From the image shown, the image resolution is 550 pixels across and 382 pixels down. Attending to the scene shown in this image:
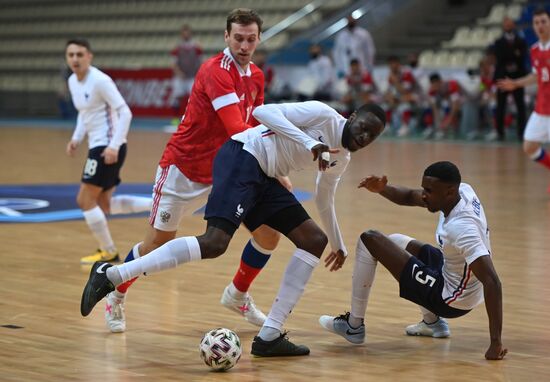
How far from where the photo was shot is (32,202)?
10758mm

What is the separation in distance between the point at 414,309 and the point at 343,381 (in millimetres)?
1608

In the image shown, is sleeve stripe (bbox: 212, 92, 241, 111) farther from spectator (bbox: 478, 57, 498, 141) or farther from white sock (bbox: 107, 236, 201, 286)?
spectator (bbox: 478, 57, 498, 141)

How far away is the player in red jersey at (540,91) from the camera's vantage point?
1118 cm

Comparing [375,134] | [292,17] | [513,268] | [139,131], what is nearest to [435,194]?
[375,134]

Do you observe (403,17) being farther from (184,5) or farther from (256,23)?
(256,23)

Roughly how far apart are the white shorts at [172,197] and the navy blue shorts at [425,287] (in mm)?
1269

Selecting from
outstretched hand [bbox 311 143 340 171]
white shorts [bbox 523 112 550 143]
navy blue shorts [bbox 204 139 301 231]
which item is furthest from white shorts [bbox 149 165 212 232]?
white shorts [bbox 523 112 550 143]

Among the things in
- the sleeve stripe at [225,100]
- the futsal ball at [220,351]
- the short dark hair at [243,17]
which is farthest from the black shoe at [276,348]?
the short dark hair at [243,17]

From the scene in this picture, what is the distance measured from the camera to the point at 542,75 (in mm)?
11492

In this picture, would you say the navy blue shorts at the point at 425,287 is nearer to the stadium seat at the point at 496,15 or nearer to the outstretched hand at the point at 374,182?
the outstretched hand at the point at 374,182

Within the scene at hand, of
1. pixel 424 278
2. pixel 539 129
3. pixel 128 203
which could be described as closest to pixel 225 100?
pixel 424 278

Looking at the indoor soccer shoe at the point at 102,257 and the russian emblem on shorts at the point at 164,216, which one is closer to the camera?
the russian emblem on shorts at the point at 164,216

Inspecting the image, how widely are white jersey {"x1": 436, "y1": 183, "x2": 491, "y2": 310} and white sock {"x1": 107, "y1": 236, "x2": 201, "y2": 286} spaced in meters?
1.18

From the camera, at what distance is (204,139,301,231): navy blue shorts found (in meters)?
4.97
